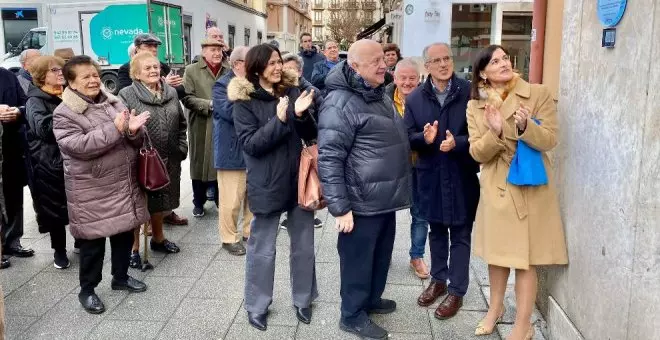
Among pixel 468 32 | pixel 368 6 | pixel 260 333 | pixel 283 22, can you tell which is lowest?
pixel 260 333

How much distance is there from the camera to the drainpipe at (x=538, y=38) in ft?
12.7

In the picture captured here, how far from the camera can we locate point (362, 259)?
3451mm

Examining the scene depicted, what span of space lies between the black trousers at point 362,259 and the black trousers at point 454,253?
0.47 m

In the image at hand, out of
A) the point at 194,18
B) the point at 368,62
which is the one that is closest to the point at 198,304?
the point at 368,62

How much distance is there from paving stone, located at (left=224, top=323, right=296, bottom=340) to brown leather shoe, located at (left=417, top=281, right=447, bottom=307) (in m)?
0.94

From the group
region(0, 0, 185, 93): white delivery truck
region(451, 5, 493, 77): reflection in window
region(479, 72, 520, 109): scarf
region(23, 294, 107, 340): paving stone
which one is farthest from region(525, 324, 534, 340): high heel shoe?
region(0, 0, 185, 93): white delivery truck

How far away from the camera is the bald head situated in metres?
3.26

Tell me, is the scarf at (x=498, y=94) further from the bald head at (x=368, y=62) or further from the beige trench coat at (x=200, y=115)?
the beige trench coat at (x=200, y=115)

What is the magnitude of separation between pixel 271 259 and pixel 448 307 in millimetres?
1223

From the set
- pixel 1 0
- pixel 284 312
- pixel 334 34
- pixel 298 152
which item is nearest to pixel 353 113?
pixel 298 152

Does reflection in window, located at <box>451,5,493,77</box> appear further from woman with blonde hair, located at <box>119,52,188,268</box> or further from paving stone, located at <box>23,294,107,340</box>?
paving stone, located at <box>23,294,107,340</box>

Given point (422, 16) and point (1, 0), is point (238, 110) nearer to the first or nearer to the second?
point (422, 16)

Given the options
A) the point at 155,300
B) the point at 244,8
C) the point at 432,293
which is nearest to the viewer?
the point at 432,293

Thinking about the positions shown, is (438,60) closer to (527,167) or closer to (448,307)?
(527,167)
